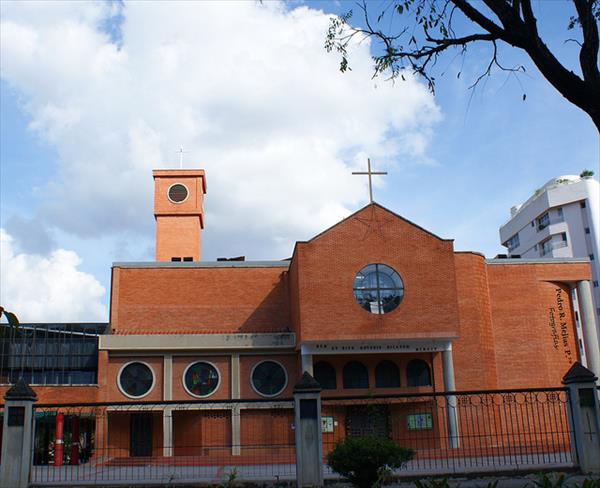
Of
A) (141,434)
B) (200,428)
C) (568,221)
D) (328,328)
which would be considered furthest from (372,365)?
(568,221)

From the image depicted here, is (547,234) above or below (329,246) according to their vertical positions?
above

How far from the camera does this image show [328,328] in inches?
A: 1104

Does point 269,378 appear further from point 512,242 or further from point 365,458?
point 512,242

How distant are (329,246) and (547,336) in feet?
37.4

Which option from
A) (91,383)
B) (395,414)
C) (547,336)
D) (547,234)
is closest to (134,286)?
(91,383)

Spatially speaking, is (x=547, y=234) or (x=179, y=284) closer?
(x=179, y=284)

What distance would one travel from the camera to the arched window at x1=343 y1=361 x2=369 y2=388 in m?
29.7

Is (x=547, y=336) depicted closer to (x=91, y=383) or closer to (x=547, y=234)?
(x=91, y=383)

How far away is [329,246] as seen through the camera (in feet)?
95.8

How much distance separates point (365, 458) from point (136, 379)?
67.5 feet

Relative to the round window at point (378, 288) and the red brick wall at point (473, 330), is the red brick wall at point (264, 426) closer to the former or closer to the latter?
the round window at point (378, 288)

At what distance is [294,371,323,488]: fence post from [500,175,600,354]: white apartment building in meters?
53.6

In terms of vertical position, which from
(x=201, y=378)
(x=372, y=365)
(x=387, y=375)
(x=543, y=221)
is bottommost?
(x=387, y=375)

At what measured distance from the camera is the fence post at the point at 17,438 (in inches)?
521
